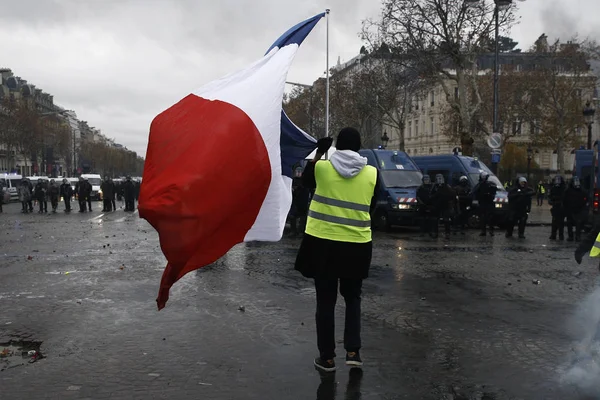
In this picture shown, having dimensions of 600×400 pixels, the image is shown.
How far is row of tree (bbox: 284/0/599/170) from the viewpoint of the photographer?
3042 cm

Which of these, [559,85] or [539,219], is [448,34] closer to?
[539,219]

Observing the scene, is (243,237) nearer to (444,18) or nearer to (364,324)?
(364,324)

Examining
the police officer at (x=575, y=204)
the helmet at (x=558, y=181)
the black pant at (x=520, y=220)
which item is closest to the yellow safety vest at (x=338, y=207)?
the police officer at (x=575, y=204)

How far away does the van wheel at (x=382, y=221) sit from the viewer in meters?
20.0

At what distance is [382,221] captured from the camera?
2014 centimetres

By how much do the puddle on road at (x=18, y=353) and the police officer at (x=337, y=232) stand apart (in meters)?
2.56

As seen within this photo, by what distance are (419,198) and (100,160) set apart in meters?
129

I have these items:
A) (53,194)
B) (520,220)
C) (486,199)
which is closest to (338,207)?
(520,220)

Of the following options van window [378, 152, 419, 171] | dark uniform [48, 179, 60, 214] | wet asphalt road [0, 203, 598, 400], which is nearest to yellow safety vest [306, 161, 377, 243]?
wet asphalt road [0, 203, 598, 400]

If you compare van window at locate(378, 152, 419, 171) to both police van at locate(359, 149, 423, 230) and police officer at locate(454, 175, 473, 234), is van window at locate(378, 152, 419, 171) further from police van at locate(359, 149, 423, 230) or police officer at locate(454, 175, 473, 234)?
police officer at locate(454, 175, 473, 234)

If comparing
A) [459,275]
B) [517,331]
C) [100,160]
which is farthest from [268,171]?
[100,160]

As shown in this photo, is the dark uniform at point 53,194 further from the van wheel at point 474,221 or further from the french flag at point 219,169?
the french flag at point 219,169

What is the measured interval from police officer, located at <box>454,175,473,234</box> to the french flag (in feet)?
52.4

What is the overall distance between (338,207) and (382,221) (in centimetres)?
1523
